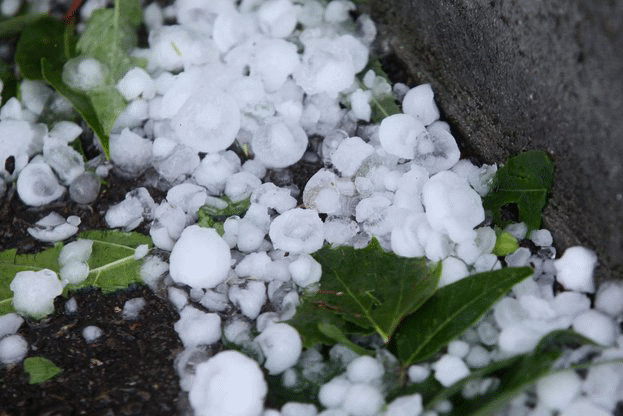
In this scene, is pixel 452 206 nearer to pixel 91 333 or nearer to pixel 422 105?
pixel 422 105

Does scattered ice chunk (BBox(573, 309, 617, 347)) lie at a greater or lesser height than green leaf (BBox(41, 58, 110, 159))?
greater

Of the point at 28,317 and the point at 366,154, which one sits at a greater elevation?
the point at 366,154

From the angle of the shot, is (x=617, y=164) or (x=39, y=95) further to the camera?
(x=39, y=95)

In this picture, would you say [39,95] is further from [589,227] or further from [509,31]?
[589,227]

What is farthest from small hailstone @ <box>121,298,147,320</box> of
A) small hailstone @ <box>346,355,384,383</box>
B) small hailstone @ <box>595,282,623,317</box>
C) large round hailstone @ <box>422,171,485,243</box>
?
small hailstone @ <box>595,282,623,317</box>

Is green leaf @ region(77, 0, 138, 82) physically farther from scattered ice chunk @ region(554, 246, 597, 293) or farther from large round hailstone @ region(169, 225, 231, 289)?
scattered ice chunk @ region(554, 246, 597, 293)

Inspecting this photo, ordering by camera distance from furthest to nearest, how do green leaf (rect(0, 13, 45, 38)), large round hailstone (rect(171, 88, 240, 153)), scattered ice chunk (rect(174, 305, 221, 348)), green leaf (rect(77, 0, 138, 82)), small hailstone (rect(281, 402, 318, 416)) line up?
green leaf (rect(0, 13, 45, 38)), green leaf (rect(77, 0, 138, 82)), large round hailstone (rect(171, 88, 240, 153)), scattered ice chunk (rect(174, 305, 221, 348)), small hailstone (rect(281, 402, 318, 416))

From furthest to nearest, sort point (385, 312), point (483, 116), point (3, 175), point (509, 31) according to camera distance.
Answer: point (3, 175) < point (483, 116) < point (509, 31) < point (385, 312)

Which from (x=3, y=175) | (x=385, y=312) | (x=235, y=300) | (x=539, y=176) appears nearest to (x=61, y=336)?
(x=235, y=300)
